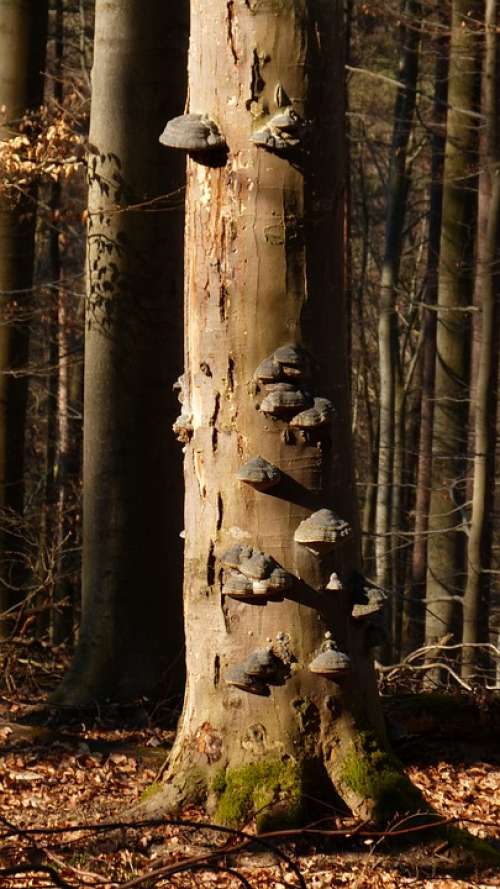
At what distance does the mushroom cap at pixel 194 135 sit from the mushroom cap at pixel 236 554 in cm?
153

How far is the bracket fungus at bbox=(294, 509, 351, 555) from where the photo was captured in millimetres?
4273

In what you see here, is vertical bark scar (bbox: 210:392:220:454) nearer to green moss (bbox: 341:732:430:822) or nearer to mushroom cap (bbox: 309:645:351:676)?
mushroom cap (bbox: 309:645:351:676)

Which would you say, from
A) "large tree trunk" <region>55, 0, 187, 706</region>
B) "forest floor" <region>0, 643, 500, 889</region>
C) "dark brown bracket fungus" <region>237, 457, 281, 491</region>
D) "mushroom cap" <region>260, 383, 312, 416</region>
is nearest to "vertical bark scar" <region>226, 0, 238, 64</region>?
"mushroom cap" <region>260, 383, 312, 416</region>

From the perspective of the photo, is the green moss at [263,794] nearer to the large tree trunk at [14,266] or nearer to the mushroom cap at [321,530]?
the mushroom cap at [321,530]

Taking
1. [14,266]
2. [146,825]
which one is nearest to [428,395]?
[14,266]

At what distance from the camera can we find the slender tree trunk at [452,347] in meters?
14.3

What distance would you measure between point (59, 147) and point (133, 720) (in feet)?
14.8

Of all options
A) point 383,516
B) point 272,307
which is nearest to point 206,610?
point 272,307

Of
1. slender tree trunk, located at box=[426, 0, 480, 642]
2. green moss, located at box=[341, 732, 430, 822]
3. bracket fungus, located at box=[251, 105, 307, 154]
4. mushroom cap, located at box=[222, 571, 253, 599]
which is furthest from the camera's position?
slender tree trunk, located at box=[426, 0, 480, 642]

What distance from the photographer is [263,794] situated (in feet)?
14.3

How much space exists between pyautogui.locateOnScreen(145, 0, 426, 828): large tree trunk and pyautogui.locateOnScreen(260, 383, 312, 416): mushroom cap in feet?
0.05

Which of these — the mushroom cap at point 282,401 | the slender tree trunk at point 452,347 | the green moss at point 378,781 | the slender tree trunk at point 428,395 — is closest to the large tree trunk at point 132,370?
the green moss at point 378,781

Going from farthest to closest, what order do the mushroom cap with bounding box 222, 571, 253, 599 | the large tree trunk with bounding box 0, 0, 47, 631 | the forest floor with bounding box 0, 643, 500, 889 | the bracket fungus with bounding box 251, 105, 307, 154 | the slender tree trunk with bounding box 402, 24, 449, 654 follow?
the slender tree trunk with bounding box 402, 24, 449, 654
the large tree trunk with bounding box 0, 0, 47, 631
the mushroom cap with bounding box 222, 571, 253, 599
the bracket fungus with bounding box 251, 105, 307, 154
the forest floor with bounding box 0, 643, 500, 889

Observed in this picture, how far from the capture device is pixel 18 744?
6117 mm
